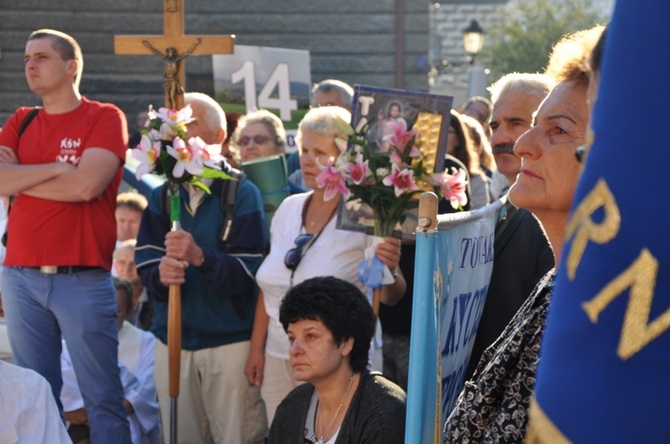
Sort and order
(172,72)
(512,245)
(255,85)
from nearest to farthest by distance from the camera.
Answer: (512,245) < (172,72) < (255,85)

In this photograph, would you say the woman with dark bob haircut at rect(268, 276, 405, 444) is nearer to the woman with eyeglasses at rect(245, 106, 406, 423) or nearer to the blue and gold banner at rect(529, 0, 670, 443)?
the woman with eyeglasses at rect(245, 106, 406, 423)

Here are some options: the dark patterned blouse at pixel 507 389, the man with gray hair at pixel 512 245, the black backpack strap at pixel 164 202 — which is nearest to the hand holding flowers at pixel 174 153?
the black backpack strap at pixel 164 202

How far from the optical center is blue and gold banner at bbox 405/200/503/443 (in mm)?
2557

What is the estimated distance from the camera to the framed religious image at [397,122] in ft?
17.9

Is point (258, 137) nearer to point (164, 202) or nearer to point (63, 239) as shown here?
point (164, 202)

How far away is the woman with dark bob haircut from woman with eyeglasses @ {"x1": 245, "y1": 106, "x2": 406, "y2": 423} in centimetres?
66

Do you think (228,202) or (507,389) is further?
(228,202)

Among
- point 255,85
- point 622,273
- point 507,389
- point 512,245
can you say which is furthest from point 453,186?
point 255,85

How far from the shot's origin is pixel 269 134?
7523 millimetres

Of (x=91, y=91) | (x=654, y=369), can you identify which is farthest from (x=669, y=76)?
(x=91, y=91)

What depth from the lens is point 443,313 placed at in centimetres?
278

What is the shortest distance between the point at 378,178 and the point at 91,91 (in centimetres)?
1252

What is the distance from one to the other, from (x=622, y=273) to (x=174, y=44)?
573cm

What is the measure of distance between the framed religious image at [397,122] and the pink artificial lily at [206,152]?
76cm
